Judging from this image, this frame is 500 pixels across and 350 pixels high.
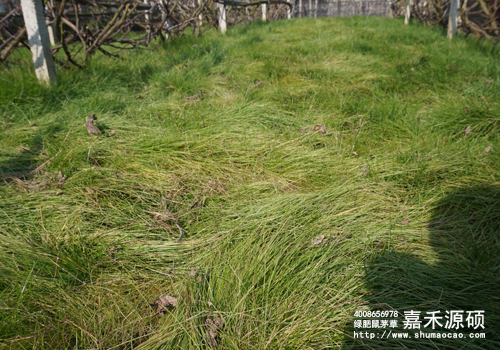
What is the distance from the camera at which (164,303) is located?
1.33 metres

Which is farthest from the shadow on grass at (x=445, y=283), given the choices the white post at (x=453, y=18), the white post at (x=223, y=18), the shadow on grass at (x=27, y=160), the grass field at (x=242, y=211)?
the white post at (x=223, y=18)

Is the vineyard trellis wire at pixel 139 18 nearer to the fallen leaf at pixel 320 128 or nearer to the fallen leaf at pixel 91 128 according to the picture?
the fallen leaf at pixel 91 128

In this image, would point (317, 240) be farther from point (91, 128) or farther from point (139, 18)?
point (139, 18)

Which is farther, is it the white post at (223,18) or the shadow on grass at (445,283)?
the white post at (223,18)

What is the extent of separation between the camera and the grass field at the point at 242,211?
122cm

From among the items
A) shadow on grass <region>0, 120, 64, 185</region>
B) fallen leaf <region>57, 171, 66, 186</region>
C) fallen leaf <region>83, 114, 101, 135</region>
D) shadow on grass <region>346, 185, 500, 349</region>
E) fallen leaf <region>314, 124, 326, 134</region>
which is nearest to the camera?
shadow on grass <region>346, 185, 500, 349</region>

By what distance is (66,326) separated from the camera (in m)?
1.21

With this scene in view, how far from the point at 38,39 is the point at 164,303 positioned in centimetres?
325

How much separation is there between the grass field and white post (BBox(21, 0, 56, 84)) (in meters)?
0.16

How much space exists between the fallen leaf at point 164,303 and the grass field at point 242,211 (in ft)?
0.12

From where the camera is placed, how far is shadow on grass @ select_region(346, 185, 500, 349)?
1.12 meters

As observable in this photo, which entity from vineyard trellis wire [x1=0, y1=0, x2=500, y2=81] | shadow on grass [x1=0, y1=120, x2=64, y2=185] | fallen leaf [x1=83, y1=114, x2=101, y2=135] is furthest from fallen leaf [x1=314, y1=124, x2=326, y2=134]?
vineyard trellis wire [x1=0, y1=0, x2=500, y2=81]

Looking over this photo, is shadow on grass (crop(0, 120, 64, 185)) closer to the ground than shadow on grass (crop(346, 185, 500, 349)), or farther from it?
farther from it

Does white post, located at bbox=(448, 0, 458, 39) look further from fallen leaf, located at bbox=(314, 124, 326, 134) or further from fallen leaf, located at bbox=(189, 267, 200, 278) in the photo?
fallen leaf, located at bbox=(189, 267, 200, 278)
